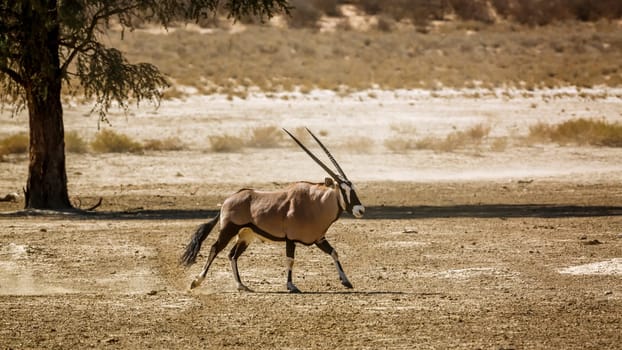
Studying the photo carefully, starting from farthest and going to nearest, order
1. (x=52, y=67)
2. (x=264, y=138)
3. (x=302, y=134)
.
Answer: (x=302, y=134), (x=264, y=138), (x=52, y=67)

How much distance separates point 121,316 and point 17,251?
15.3 ft

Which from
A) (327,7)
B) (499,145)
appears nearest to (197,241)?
(499,145)

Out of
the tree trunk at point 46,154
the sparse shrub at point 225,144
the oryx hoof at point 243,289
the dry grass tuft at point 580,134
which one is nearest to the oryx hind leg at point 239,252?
the oryx hoof at point 243,289

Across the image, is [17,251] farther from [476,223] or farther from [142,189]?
[142,189]

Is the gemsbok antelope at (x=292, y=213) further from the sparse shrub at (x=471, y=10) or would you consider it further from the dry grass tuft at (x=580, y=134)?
the sparse shrub at (x=471, y=10)

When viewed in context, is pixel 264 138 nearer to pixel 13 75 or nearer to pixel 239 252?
pixel 13 75

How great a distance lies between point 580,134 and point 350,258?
18858 millimetres

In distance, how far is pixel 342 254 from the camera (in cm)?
1648

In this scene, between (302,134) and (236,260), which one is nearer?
(236,260)

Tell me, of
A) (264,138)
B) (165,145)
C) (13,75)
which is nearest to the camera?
(13,75)

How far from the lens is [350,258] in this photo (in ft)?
52.7

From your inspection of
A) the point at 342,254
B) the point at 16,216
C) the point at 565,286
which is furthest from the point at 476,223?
the point at 16,216

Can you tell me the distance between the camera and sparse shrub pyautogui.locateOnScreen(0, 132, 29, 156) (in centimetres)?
3005

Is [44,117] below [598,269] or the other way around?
the other way around
